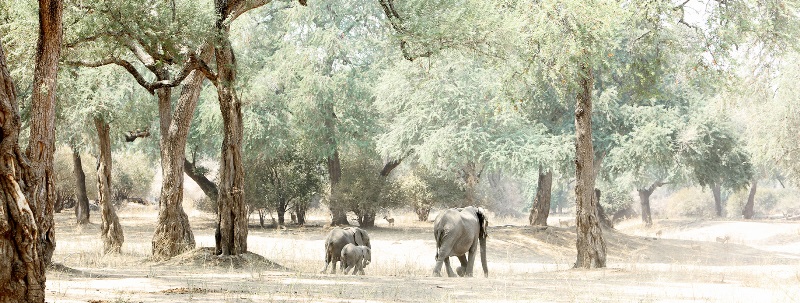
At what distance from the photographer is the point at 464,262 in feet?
55.1

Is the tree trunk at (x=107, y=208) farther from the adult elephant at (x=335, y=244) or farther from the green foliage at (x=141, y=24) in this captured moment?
the adult elephant at (x=335, y=244)

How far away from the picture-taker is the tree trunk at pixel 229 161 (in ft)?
47.9

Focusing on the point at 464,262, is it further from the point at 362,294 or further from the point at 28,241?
the point at 28,241

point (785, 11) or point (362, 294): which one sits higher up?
point (785, 11)

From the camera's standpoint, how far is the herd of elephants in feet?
50.5

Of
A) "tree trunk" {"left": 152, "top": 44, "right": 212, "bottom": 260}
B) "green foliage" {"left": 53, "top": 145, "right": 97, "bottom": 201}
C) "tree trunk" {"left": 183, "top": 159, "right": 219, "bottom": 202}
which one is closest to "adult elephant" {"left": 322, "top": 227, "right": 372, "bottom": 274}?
"tree trunk" {"left": 152, "top": 44, "right": 212, "bottom": 260}

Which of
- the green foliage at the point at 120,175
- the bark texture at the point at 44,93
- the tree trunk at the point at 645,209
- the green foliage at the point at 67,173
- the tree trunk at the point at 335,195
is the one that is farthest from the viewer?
the tree trunk at the point at 645,209

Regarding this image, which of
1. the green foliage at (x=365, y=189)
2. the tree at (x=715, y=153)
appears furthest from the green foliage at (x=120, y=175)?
the tree at (x=715, y=153)

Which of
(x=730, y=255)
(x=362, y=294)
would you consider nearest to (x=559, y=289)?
(x=362, y=294)

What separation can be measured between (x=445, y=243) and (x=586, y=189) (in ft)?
10.2

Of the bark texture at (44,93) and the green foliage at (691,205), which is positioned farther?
the green foliage at (691,205)

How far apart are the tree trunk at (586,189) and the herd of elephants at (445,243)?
198 cm

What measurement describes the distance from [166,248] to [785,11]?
519 inches

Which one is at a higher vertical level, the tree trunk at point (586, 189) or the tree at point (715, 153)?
the tree at point (715, 153)
